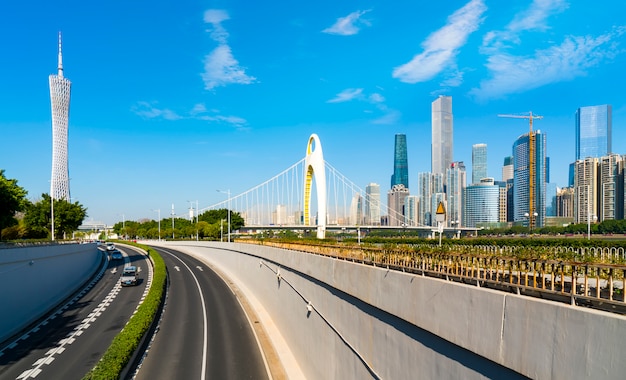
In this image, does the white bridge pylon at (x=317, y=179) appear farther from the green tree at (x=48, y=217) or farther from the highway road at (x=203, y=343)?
the green tree at (x=48, y=217)

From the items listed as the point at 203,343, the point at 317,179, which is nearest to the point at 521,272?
the point at 203,343

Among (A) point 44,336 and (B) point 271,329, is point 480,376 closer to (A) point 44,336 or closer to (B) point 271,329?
(B) point 271,329

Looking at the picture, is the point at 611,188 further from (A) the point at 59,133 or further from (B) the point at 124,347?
(A) the point at 59,133

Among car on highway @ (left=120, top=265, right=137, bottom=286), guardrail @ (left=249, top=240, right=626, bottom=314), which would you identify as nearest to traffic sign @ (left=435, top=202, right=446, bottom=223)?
guardrail @ (left=249, top=240, right=626, bottom=314)

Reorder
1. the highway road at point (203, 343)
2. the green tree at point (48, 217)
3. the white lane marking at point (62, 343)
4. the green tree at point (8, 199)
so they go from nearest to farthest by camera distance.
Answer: the white lane marking at point (62, 343)
the highway road at point (203, 343)
the green tree at point (8, 199)
the green tree at point (48, 217)

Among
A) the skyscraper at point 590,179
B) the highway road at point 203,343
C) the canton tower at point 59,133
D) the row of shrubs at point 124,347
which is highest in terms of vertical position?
the canton tower at point 59,133

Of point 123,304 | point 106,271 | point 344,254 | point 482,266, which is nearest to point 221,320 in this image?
point 123,304

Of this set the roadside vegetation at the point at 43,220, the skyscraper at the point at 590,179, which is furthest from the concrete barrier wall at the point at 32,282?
the skyscraper at the point at 590,179

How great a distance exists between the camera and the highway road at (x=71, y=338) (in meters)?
18.9

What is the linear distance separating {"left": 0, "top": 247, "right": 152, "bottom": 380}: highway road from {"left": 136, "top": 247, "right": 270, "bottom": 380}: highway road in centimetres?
294

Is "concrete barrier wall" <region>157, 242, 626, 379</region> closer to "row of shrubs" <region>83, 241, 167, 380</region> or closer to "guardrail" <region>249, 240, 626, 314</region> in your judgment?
"guardrail" <region>249, 240, 626, 314</region>

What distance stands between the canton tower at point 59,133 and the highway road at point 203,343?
10173 centimetres

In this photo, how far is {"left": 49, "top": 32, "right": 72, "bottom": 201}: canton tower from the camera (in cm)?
11969

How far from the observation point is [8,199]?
4006cm
